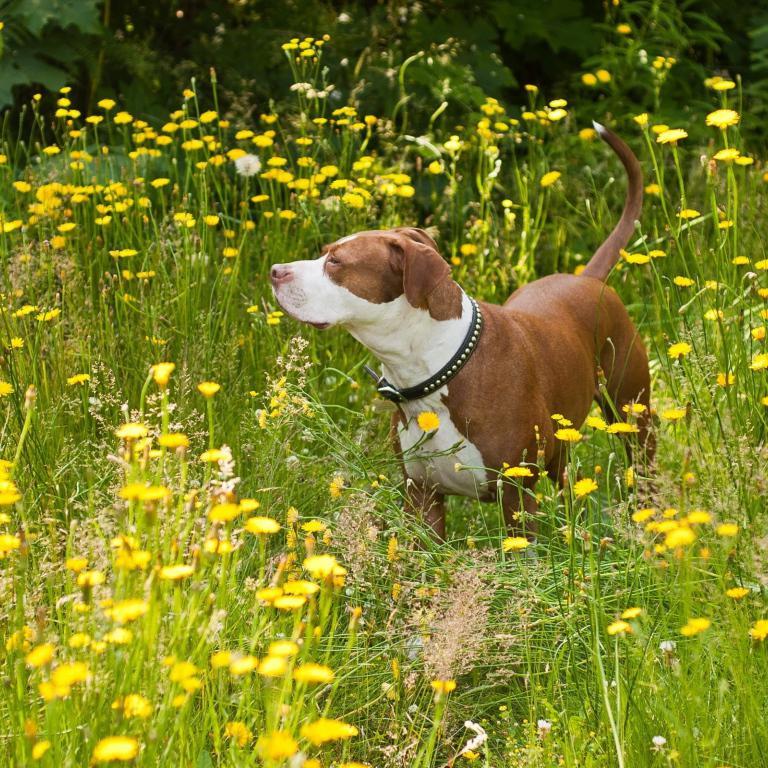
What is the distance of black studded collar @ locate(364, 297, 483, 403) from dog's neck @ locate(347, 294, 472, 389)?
13 millimetres

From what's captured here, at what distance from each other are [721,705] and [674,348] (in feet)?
3.20

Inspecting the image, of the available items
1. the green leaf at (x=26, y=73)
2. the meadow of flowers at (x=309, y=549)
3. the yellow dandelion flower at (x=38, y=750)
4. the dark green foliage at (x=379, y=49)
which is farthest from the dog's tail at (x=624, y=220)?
the yellow dandelion flower at (x=38, y=750)

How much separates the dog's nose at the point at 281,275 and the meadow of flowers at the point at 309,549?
207 millimetres

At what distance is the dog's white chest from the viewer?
10.6 feet

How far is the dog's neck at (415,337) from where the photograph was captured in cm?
319

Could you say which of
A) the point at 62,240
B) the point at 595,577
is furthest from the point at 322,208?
the point at 595,577

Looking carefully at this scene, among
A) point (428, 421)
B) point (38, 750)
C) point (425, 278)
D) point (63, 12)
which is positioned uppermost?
point (63, 12)

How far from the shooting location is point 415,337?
10.5ft

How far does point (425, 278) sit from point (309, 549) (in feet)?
4.45

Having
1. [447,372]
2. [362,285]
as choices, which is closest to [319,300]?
[362,285]

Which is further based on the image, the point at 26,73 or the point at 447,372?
the point at 26,73

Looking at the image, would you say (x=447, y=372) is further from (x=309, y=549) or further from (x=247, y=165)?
(x=247, y=165)

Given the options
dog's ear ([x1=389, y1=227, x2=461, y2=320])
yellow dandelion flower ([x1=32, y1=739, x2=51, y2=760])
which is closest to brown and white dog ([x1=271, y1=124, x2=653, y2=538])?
dog's ear ([x1=389, y1=227, x2=461, y2=320])

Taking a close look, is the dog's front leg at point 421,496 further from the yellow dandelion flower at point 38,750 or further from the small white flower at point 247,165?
the yellow dandelion flower at point 38,750
